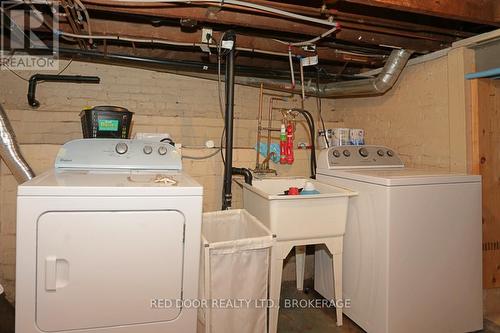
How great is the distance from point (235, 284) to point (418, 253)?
1.11 m

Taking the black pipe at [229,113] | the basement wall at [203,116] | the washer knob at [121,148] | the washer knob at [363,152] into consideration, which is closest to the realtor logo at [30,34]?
the basement wall at [203,116]

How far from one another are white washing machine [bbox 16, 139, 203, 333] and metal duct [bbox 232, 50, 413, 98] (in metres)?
1.53

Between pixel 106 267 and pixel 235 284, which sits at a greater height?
pixel 106 267

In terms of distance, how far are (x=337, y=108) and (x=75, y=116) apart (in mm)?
2390

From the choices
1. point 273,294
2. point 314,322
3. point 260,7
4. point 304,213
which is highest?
point 260,7

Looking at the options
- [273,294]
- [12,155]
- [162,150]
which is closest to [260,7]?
[162,150]

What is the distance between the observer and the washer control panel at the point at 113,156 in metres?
1.74

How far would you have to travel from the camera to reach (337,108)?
3.06 metres

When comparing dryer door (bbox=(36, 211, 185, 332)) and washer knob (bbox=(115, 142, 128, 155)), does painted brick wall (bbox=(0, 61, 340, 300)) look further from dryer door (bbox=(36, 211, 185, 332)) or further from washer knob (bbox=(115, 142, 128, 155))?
dryer door (bbox=(36, 211, 185, 332))

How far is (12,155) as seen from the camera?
1.97 meters

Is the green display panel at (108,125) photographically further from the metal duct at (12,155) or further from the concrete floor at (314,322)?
the concrete floor at (314,322)

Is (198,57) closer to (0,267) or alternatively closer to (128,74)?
(128,74)

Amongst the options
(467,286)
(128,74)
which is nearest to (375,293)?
(467,286)

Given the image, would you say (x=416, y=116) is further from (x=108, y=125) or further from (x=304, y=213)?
(x=108, y=125)
